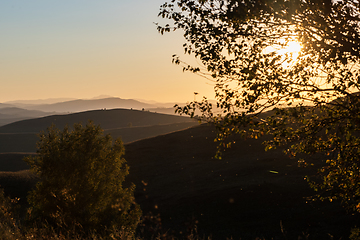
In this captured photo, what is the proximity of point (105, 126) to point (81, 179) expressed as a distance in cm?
16627

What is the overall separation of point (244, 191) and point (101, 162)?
18383 millimetres

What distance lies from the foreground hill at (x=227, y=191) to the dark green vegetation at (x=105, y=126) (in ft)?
174

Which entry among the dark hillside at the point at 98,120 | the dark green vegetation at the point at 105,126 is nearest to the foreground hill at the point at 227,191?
the dark green vegetation at the point at 105,126

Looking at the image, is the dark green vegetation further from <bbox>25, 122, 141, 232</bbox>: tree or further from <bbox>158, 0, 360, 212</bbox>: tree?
<bbox>158, 0, 360, 212</bbox>: tree

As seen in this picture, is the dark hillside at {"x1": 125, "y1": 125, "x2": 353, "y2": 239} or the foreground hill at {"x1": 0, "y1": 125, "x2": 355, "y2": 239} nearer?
the foreground hill at {"x1": 0, "y1": 125, "x2": 355, "y2": 239}

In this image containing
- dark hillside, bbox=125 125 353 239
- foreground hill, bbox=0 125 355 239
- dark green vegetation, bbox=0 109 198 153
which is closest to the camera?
foreground hill, bbox=0 125 355 239

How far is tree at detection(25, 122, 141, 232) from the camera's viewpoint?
16.2 meters

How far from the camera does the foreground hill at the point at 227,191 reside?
23500 millimetres

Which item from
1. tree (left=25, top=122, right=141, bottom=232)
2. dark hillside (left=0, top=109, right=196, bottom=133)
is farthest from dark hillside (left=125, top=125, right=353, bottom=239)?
dark hillside (left=0, top=109, right=196, bottom=133)

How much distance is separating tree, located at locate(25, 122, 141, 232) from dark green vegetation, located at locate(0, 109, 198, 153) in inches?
3223

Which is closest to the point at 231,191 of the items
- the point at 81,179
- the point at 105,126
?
the point at 81,179

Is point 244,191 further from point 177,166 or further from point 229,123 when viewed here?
point 229,123

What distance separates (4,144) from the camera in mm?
116688

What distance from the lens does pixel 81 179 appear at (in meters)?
17.2
